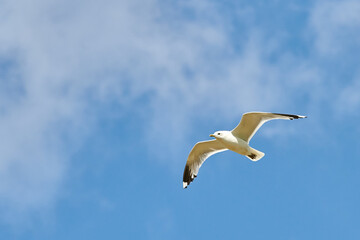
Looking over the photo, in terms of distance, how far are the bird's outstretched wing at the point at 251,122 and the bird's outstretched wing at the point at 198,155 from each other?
3.61 ft

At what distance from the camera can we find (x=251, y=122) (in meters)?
14.4

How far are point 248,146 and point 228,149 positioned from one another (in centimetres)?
101

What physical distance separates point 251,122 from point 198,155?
2273 millimetres

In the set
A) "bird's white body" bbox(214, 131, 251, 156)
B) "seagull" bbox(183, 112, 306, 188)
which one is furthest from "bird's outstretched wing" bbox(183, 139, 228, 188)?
"bird's white body" bbox(214, 131, 251, 156)

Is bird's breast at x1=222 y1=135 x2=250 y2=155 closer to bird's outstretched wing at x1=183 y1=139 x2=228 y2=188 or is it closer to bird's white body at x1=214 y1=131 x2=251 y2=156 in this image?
bird's white body at x1=214 y1=131 x2=251 y2=156

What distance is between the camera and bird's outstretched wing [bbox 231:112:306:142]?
14047mm

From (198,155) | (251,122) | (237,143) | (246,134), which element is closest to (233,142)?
(237,143)

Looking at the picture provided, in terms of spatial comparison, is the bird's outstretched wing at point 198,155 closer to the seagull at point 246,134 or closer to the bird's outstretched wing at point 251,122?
the seagull at point 246,134

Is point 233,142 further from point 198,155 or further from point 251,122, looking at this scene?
point 198,155

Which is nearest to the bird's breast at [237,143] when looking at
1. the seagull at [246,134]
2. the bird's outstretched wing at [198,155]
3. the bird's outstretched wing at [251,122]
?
the seagull at [246,134]

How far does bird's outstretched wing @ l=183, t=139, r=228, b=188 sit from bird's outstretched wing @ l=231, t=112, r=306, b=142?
1100 mm

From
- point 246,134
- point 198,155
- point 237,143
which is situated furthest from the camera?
point 198,155

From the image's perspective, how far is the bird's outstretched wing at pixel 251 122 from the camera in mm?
14047

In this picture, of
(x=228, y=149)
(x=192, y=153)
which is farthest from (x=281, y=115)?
(x=192, y=153)
